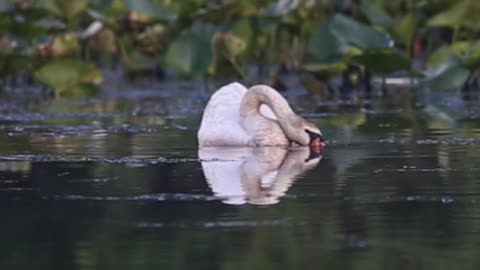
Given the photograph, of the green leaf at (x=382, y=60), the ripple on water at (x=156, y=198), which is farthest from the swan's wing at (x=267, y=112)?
the green leaf at (x=382, y=60)

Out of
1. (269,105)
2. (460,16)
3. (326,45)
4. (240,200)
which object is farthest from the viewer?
(326,45)

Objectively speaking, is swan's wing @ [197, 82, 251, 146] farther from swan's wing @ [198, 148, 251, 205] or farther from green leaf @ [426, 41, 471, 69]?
green leaf @ [426, 41, 471, 69]

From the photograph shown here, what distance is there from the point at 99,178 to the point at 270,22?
9.19m

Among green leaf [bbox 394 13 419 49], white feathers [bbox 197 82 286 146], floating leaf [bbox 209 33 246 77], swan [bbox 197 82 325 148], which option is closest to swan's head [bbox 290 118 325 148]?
swan [bbox 197 82 325 148]

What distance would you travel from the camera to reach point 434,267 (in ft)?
16.5

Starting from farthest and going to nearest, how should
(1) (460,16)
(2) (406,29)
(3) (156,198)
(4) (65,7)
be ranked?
(4) (65,7), (2) (406,29), (1) (460,16), (3) (156,198)

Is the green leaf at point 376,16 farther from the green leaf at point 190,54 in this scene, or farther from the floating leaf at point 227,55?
the green leaf at point 190,54

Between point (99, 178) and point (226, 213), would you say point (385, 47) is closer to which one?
point (99, 178)

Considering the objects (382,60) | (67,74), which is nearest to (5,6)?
(67,74)

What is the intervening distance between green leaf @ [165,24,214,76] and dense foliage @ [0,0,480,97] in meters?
0.01

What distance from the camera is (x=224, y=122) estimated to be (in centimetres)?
945

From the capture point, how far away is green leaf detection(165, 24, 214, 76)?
612 inches

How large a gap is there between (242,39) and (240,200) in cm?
981

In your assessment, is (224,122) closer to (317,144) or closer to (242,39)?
(317,144)
